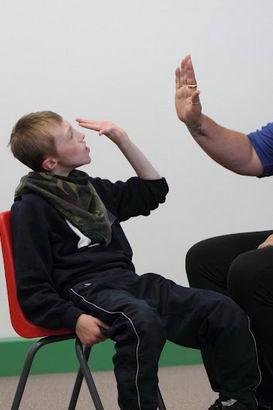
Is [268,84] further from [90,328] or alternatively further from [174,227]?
[90,328]

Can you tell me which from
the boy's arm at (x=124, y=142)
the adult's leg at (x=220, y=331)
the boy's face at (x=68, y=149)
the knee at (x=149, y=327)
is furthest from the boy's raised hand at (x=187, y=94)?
the knee at (x=149, y=327)

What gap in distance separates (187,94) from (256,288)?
0.62 m

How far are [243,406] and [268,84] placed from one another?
1.85 m

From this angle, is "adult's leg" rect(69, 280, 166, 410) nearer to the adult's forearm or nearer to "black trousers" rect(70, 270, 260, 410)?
"black trousers" rect(70, 270, 260, 410)

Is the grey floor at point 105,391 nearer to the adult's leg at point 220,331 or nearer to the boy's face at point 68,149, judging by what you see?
the adult's leg at point 220,331

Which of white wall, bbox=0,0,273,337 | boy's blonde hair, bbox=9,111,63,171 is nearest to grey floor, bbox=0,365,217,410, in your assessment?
white wall, bbox=0,0,273,337

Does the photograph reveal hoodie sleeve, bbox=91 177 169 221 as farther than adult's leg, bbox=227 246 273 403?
Yes

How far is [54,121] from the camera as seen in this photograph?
201cm

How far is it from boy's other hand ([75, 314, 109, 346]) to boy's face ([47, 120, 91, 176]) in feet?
1.47

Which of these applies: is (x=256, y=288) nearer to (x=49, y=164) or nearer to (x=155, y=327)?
(x=155, y=327)

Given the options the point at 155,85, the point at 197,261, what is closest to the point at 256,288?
the point at 197,261

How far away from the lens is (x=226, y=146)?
7.36ft

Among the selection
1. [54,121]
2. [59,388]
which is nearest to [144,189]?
[54,121]

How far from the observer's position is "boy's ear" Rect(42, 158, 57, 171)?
78.4 inches
